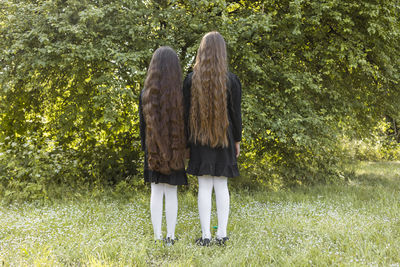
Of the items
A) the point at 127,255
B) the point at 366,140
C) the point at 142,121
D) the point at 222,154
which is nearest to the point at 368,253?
the point at 222,154

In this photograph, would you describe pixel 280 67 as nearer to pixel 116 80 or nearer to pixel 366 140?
pixel 116 80

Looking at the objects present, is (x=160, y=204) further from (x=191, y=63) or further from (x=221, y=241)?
(x=191, y=63)

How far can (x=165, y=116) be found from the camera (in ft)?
10.8

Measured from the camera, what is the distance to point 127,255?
313cm

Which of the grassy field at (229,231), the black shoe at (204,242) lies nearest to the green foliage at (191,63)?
the grassy field at (229,231)

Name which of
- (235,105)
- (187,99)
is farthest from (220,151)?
(187,99)

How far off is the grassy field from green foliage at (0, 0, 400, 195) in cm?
133

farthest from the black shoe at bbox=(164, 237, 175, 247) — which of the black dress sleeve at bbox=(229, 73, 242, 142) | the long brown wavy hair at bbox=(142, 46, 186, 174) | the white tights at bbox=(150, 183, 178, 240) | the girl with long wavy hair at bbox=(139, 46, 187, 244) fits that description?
the black dress sleeve at bbox=(229, 73, 242, 142)

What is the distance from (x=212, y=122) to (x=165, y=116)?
0.48 metres

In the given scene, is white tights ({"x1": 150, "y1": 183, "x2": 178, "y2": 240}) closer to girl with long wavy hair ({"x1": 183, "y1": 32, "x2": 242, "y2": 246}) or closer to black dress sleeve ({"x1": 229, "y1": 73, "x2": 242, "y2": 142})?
girl with long wavy hair ({"x1": 183, "y1": 32, "x2": 242, "y2": 246})

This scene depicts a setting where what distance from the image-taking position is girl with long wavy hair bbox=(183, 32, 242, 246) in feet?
10.7

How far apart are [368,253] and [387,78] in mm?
4333

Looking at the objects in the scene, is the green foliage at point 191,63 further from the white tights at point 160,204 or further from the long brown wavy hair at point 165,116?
the white tights at point 160,204

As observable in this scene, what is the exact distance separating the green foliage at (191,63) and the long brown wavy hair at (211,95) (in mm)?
1869
